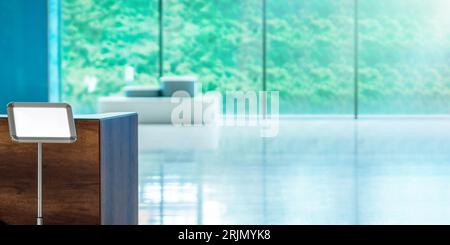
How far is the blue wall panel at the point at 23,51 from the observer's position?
11570 millimetres

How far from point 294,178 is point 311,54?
1073cm

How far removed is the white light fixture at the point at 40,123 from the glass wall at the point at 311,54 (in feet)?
44.9

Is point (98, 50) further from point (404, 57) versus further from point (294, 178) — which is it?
point (294, 178)

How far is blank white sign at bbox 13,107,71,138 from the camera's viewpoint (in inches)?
146

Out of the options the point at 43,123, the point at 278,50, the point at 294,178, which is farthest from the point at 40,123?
the point at 278,50

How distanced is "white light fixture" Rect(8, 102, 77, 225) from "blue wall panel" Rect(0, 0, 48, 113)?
7.98 meters

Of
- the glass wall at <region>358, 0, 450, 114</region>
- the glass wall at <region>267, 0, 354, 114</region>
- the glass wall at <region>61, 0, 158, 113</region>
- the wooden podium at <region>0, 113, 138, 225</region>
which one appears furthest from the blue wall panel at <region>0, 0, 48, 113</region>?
the glass wall at <region>358, 0, 450, 114</region>

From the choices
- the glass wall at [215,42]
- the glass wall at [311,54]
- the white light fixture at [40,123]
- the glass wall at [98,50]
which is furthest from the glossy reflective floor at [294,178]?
the glass wall at [98,50]

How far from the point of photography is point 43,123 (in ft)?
12.2

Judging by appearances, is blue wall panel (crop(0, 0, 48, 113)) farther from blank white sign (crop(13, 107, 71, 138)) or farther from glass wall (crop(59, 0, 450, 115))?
blank white sign (crop(13, 107, 71, 138))

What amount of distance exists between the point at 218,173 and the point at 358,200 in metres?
1.89
